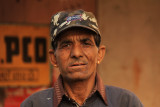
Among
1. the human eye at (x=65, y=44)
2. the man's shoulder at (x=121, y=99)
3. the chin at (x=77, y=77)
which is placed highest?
the human eye at (x=65, y=44)

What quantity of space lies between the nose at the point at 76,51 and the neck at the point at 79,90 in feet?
0.47

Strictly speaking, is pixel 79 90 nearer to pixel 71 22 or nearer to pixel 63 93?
pixel 63 93

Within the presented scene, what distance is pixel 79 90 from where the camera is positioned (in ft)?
5.57

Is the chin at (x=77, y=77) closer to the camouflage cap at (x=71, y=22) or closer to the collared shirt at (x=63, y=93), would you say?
the collared shirt at (x=63, y=93)

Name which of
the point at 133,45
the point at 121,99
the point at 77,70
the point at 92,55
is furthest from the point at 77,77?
the point at 133,45

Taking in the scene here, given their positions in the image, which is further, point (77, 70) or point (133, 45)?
point (133, 45)

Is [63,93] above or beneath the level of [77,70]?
beneath

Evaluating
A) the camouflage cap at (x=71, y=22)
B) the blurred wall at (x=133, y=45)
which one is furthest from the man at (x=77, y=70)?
the blurred wall at (x=133, y=45)

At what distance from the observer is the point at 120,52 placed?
4008 millimetres

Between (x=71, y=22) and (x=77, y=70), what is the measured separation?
0.24 m

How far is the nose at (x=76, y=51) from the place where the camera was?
1.61 m

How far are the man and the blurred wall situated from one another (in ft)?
7.25

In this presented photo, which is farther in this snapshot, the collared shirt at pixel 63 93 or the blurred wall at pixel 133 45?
the blurred wall at pixel 133 45

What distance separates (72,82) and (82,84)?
0.17 feet
